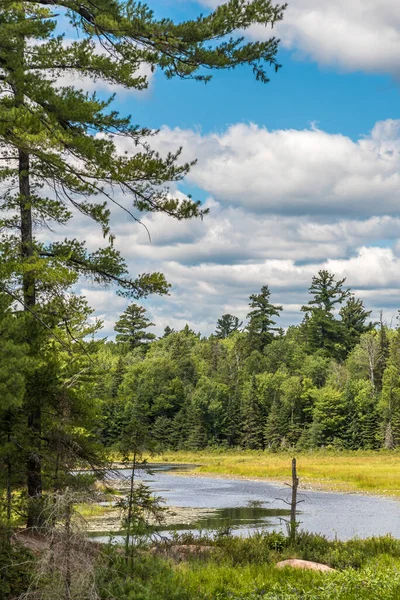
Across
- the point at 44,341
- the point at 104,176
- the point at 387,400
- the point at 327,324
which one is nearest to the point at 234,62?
the point at 104,176

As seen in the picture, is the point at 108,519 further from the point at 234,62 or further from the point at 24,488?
the point at 234,62

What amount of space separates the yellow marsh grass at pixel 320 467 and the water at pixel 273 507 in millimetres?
3250

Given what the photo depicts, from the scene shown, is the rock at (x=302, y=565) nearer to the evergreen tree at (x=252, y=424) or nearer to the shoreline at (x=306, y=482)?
the shoreline at (x=306, y=482)

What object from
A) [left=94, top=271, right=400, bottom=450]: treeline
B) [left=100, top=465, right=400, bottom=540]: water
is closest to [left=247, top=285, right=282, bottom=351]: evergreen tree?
[left=94, top=271, right=400, bottom=450]: treeline

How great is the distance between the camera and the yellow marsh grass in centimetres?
4153

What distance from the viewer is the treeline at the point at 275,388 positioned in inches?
2817

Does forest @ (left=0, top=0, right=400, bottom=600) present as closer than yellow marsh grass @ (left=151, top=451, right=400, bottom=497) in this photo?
Yes

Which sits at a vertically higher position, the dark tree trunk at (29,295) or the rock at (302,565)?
the dark tree trunk at (29,295)

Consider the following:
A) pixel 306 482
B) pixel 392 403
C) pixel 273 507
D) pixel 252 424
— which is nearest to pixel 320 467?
pixel 306 482

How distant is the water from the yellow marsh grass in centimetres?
325

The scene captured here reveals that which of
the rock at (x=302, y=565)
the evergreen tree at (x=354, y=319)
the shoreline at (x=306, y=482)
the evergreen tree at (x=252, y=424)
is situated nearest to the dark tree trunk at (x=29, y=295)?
the rock at (x=302, y=565)

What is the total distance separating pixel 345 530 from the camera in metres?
23.5

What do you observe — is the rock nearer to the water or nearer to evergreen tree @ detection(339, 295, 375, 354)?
the water

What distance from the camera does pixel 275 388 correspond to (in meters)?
80.4
